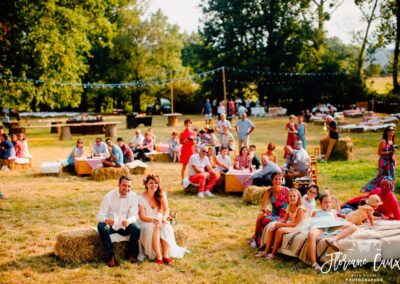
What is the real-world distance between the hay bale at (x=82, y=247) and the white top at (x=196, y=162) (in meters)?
4.34

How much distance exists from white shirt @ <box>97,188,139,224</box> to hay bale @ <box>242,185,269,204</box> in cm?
358

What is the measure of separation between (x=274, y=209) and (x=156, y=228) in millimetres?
1930

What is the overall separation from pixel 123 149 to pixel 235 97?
27.2 meters

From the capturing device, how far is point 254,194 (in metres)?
9.62

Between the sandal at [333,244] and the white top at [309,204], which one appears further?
the white top at [309,204]

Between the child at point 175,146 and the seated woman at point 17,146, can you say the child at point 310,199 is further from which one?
the seated woman at point 17,146

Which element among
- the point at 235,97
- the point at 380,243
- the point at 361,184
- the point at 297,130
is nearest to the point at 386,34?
the point at 235,97

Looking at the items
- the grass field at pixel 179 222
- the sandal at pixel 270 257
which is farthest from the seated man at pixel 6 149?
the sandal at pixel 270 257

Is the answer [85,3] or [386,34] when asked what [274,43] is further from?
[85,3]

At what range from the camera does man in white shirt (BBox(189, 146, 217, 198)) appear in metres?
10.6

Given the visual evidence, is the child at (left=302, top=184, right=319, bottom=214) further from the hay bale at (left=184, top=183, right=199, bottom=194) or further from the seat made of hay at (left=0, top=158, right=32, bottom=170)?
the seat made of hay at (left=0, top=158, right=32, bottom=170)

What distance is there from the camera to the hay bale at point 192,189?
10828mm

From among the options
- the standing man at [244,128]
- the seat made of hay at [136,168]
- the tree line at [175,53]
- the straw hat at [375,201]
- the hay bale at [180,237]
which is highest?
the tree line at [175,53]

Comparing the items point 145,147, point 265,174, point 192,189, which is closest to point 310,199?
point 265,174
